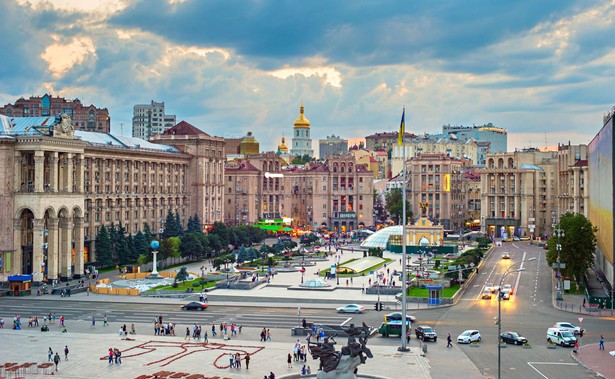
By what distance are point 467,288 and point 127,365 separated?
1858 inches

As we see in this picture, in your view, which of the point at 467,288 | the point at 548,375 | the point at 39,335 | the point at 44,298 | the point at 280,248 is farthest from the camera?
the point at 280,248

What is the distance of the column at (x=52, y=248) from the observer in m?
89.9

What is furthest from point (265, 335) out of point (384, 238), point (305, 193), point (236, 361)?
point (305, 193)

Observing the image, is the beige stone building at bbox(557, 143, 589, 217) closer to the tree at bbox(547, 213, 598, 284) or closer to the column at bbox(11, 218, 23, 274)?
the tree at bbox(547, 213, 598, 284)

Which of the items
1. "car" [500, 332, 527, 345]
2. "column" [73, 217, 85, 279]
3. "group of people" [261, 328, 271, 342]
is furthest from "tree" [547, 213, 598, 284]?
"column" [73, 217, 85, 279]

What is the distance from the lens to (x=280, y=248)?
127438mm

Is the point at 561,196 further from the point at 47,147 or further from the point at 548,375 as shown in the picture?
the point at 548,375

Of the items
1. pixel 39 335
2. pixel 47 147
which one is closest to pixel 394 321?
pixel 39 335

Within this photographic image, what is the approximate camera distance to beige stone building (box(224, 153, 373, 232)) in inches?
6983

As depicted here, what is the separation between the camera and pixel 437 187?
182250 millimetres

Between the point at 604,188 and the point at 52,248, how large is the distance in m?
59.1

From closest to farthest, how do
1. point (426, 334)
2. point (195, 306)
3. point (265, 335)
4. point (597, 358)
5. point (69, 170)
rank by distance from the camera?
point (597, 358) < point (265, 335) < point (426, 334) < point (195, 306) < point (69, 170)

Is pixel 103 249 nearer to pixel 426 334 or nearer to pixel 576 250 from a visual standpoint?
pixel 426 334

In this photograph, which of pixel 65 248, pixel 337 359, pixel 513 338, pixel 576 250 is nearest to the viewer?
pixel 337 359
